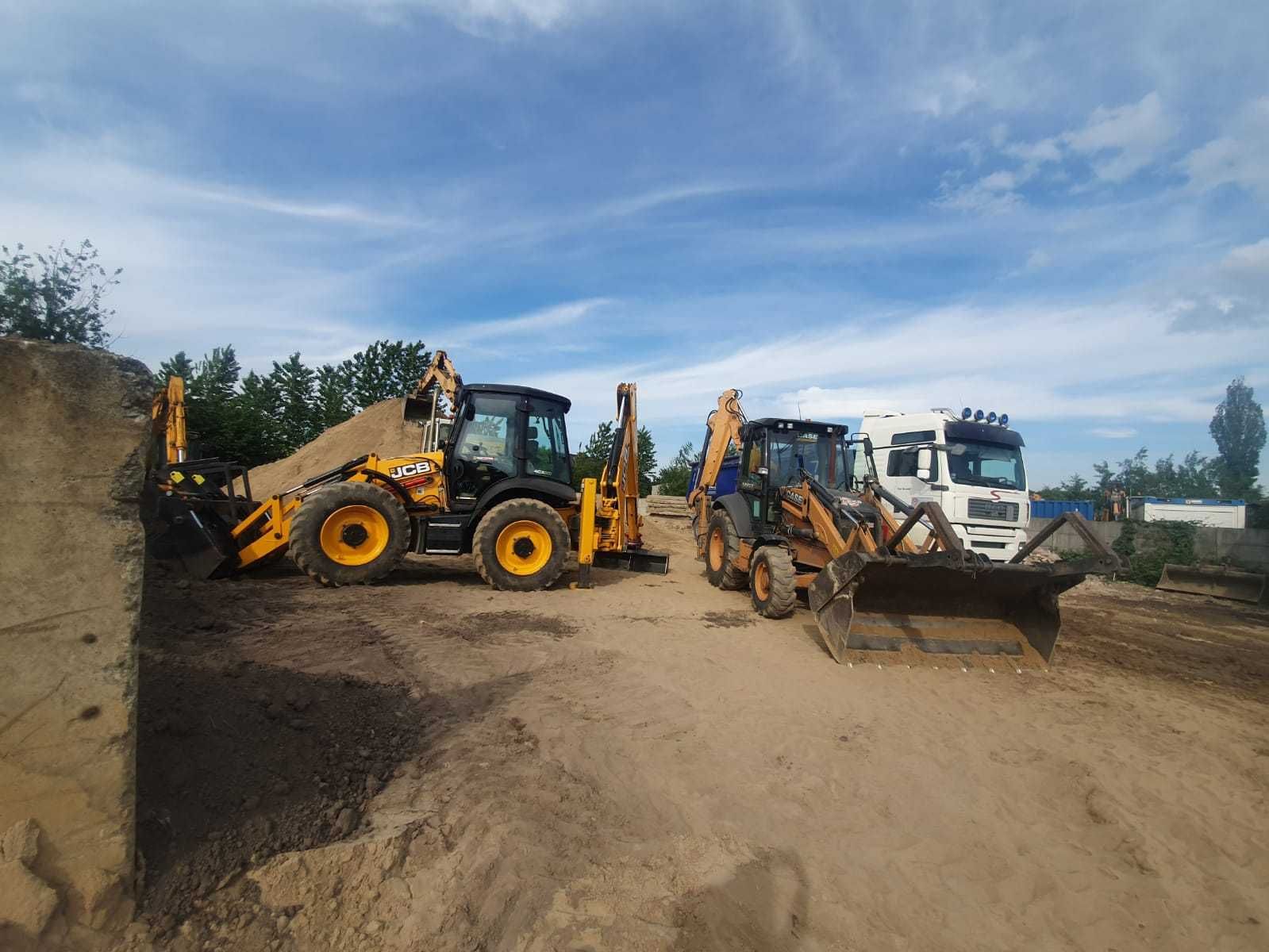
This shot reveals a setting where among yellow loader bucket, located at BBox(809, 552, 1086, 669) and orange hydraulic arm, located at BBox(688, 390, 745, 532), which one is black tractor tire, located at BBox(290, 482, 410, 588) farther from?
orange hydraulic arm, located at BBox(688, 390, 745, 532)

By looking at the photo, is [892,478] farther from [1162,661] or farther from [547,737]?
[547,737]

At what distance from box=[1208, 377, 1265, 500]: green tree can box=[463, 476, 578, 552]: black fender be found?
63.7 m

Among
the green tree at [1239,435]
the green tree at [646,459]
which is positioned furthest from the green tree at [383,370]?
the green tree at [1239,435]

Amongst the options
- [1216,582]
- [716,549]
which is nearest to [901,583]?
A: [716,549]

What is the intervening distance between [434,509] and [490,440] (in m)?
1.17

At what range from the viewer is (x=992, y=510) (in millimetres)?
11430

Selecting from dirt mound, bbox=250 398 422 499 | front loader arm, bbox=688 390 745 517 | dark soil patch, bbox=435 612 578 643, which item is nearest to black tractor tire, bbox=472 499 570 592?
dark soil patch, bbox=435 612 578 643

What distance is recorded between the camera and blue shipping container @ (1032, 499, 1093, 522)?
22.5m

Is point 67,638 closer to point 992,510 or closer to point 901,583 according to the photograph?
point 901,583

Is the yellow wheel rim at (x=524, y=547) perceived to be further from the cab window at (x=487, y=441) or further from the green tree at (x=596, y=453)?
the green tree at (x=596, y=453)

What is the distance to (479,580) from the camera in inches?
398

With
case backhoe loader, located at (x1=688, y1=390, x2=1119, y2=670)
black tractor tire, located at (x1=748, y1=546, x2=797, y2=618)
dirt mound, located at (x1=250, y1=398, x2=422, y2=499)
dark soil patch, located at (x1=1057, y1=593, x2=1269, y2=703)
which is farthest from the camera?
dirt mound, located at (x1=250, y1=398, x2=422, y2=499)

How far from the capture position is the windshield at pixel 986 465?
1145 centimetres

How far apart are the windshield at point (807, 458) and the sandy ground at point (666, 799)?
3630 mm
